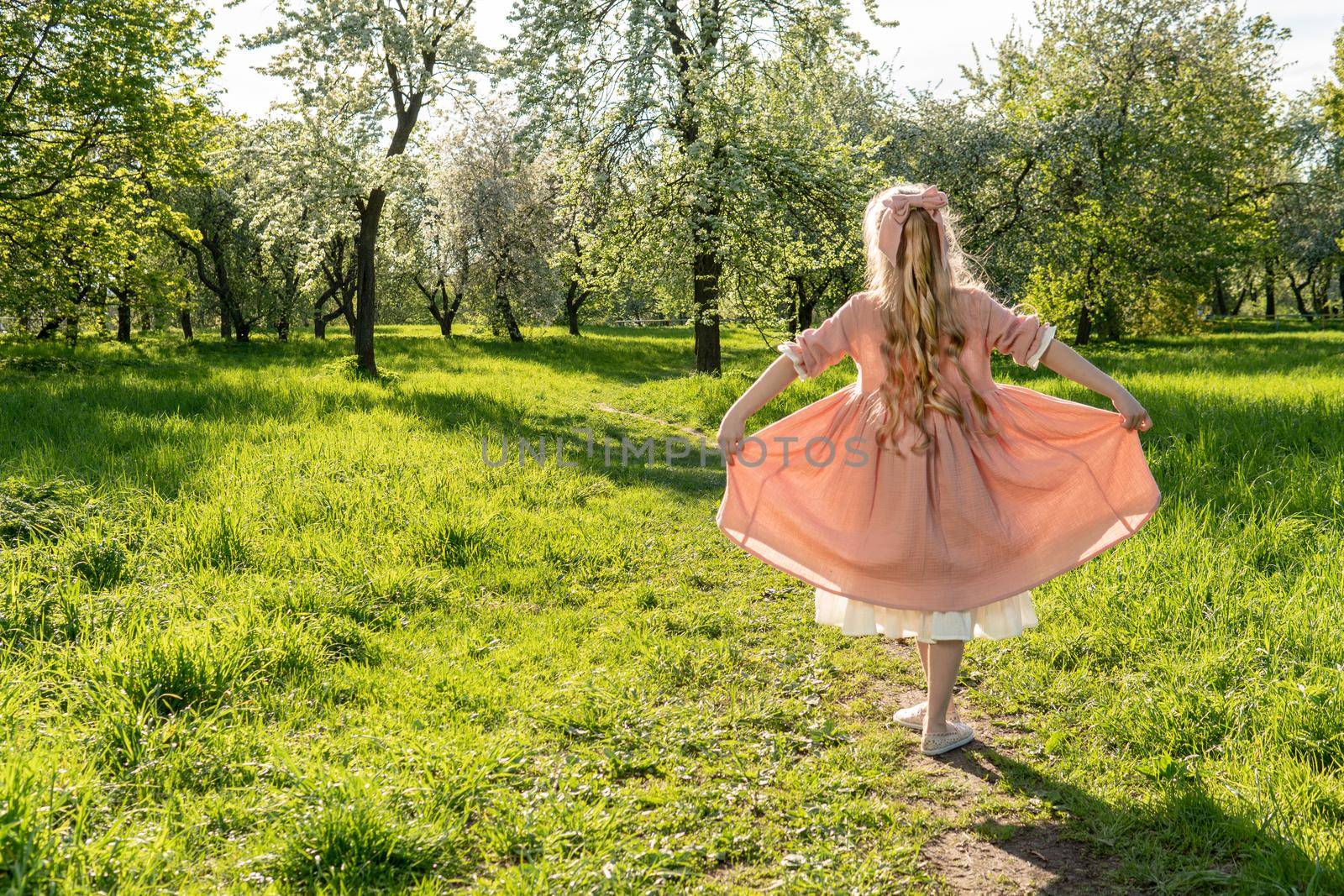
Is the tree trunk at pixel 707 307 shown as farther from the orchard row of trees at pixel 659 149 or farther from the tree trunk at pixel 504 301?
the tree trunk at pixel 504 301

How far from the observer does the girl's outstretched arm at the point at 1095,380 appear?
3.59 metres

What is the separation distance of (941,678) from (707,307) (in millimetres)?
12631

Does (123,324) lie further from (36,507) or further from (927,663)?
(927,663)

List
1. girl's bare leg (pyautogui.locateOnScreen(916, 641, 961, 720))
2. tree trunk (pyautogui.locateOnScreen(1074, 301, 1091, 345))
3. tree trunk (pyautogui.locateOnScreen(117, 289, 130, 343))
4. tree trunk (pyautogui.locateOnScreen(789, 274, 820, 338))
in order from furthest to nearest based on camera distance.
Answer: tree trunk (pyautogui.locateOnScreen(117, 289, 130, 343)) → tree trunk (pyautogui.locateOnScreen(789, 274, 820, 338)) → tree trunk (pyautogui.locateOnScreen(1074, 301, 1091, 345)) → girl's bare leg (pyautogui.locateOnScreen(916, 641, 961, 720))

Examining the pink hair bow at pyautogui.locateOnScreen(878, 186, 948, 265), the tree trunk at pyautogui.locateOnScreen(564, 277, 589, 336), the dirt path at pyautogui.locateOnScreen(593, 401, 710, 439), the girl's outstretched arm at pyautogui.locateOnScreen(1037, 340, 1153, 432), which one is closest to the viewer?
the girl's outstretched arm at pyautogui.locateOnScreen(1037, 340, 1153, 432)

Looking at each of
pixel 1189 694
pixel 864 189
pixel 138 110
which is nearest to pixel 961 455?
pixel 1189 694

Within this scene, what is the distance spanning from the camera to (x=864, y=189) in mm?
A: 13961

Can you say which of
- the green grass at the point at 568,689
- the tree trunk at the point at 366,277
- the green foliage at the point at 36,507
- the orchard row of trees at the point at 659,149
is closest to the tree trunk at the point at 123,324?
the orchard row of trees at the point at 659,149

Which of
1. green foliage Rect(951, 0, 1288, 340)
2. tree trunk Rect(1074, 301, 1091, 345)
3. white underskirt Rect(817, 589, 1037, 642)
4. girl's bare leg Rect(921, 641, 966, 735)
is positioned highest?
green foliage Rect(951, 0, 1288, 340)

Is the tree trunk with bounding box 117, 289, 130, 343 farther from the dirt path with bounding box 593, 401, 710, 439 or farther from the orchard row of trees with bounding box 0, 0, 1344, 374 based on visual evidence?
the dirt path with bounding box 593, 401, 710, 439

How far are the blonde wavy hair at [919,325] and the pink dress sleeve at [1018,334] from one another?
0.45 ft

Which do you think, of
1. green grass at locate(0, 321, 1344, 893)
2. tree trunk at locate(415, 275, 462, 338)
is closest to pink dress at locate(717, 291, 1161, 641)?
green grass at locate(0, 321, 1344, 893)

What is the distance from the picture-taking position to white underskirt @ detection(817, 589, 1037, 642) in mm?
3703

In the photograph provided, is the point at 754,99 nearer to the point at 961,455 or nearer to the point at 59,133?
the point at 961,455
